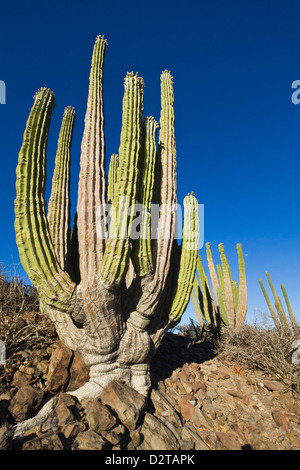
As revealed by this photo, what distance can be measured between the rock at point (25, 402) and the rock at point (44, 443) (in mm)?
504

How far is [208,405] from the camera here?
4.63 metres

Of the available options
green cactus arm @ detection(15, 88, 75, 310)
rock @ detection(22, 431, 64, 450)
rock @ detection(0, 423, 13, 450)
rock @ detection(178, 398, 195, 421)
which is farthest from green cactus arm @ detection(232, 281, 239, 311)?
rock @ detection(0, 423, 13, 450)

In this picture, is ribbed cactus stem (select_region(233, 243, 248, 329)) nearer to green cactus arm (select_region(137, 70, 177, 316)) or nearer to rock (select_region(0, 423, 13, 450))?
green cactus arm (select_region(137, 70, 177, 316))

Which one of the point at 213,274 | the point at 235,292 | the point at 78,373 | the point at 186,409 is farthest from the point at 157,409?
the point at 213,274

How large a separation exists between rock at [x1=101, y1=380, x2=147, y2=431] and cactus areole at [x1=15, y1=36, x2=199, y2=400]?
0.20 m

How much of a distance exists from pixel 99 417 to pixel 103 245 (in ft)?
6.93

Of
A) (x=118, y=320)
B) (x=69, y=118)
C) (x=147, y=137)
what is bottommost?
(x=118, y=320)

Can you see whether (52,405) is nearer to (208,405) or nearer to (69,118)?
(208,405)

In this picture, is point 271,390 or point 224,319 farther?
point 224,319

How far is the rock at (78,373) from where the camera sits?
4070 millimetres

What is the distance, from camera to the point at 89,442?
9.93 feet

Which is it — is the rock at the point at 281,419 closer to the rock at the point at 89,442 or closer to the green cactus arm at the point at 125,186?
the rock at the point at 89,442

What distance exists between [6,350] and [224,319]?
5331 millimetres
